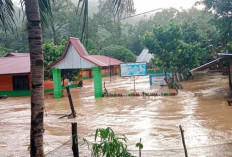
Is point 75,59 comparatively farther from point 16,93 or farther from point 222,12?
point 222,12

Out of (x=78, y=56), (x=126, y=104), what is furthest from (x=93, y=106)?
(x=78, y=56)

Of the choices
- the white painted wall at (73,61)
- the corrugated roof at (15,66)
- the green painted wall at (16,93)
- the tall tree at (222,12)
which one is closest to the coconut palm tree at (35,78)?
the white painted wall at (73,61)

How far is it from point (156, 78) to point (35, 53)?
83.4 feet

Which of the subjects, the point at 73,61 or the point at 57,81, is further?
the point at 57,81

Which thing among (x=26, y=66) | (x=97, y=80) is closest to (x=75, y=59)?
(x=97, y=80)

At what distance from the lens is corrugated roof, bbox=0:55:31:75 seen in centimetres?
2761

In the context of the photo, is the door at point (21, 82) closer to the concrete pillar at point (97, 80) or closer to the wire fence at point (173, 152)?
the concrete pillar at point (97, 80)

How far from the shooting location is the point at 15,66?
2945 centimetres

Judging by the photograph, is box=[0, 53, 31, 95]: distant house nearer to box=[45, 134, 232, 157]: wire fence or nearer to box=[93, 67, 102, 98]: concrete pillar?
box=[93, 67, 102, 98]: concrete pillar

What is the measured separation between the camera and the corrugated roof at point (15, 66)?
1087 inches

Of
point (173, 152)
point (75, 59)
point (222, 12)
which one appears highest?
point (222, 12)

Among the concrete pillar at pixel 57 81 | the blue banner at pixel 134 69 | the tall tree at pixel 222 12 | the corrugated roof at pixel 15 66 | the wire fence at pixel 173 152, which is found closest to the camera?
the wire fence at pixel 173 152

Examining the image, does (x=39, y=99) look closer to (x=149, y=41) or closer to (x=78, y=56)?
(x=78, y=56)

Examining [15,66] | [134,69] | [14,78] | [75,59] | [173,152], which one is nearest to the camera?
[173,152]
